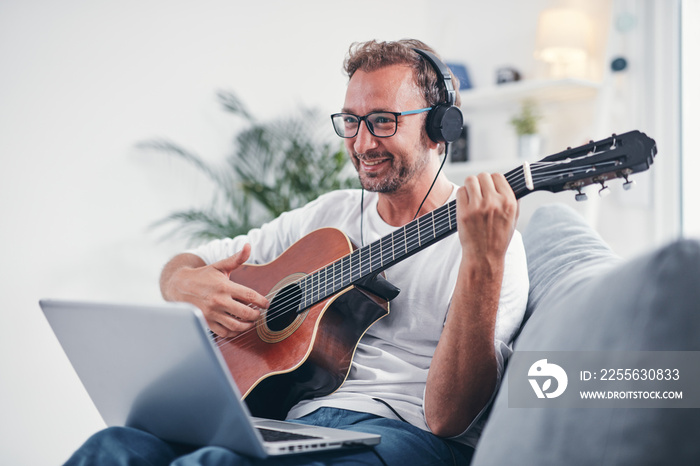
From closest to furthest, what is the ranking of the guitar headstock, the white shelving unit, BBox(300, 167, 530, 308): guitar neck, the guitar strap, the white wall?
the guitar headstock → BBox(300, 167, 530, 308): guitar neck → the guitar strap → the white wall → the white shelving unit

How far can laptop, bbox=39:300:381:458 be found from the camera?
75 cm

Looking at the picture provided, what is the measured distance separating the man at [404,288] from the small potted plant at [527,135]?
152 centimetres

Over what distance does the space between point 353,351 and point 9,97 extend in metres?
1.60

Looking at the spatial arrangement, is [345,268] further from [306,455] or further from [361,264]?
[306,455]

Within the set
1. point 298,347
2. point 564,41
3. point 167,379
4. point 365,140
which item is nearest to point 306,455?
point 167,379

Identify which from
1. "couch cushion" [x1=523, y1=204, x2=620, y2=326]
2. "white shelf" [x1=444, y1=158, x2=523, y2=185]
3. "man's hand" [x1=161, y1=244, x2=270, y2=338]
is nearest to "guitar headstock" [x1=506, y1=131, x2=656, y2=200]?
"couch cushion" [x1=523, y1=204, x2=620, y2=326]

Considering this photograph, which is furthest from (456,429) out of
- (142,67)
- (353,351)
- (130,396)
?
(142,67)

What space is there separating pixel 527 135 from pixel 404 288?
74.6 inches

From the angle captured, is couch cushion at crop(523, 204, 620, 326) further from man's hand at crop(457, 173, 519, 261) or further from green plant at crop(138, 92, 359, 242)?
green plant at crop(138, 92, 359, 242)

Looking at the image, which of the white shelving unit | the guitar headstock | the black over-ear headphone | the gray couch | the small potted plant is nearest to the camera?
the gray couch

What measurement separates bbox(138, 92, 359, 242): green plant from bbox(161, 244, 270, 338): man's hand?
119 centimetres

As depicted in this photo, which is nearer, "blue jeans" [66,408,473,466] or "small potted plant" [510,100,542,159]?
"blue jeans" [66,408,473,466]

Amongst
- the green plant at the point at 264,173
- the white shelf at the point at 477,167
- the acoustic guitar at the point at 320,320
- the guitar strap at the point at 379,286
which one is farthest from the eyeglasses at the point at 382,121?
the white shelf at the point at 477,167

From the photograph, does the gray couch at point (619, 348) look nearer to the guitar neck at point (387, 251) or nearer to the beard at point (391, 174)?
the guitar neck at point (387, 251)
